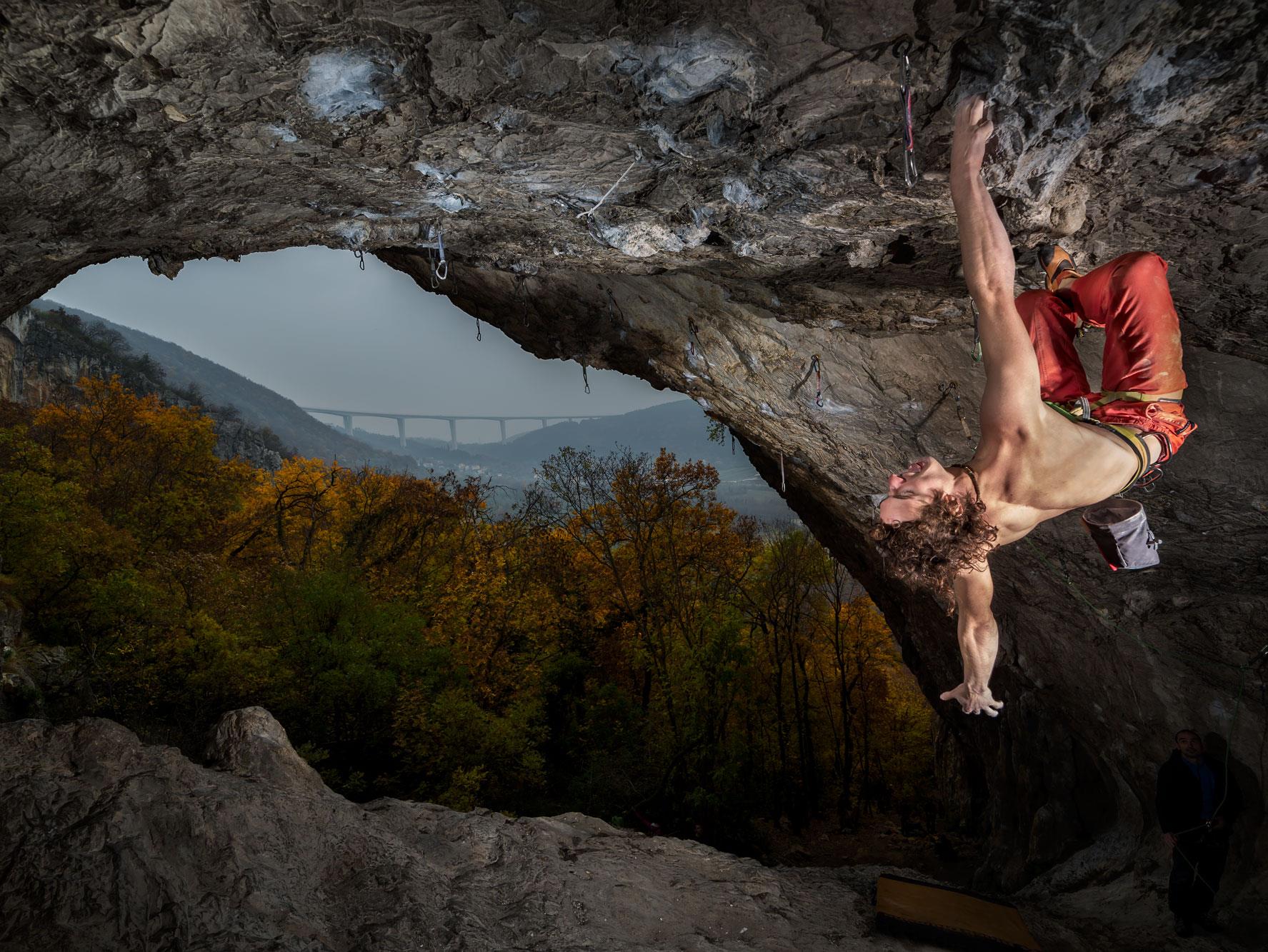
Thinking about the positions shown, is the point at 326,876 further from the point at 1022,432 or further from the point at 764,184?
the point at 764,184

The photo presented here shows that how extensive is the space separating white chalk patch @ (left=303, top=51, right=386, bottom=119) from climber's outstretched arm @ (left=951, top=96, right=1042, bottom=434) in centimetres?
231

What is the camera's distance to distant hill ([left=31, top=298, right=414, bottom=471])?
88812mm

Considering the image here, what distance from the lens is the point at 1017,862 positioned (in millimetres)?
10430

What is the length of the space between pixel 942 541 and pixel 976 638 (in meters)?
0.71

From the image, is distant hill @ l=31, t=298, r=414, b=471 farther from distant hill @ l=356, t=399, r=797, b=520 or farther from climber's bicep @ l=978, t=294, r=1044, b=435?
climber's bicep @ l=978, t=294, r=1044, b=435

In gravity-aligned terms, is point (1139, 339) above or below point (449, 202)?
below

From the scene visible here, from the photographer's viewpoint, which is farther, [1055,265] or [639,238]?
[639,238]

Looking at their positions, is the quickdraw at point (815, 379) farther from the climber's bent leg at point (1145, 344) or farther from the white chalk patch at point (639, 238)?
the climber's bent leg at point (1145, 344)

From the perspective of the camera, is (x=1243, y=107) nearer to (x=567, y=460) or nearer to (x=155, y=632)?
(x=155, y=632)

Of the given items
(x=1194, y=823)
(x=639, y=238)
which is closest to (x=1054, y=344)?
(x=639, y=238)

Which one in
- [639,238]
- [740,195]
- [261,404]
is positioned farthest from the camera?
[261,404]

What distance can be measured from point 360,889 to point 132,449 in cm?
2540

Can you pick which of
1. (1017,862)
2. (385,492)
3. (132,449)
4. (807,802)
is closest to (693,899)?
(1017,862)

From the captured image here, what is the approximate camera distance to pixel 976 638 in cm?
304
